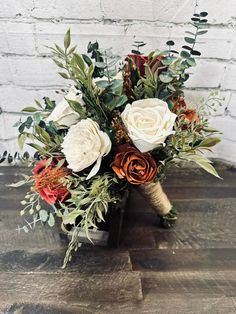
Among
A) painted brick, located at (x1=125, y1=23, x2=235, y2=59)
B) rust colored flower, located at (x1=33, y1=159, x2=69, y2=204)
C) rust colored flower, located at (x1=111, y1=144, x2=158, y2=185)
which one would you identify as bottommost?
rust colored flower, located at (x1=33, y1=159, x2=69, y2=204)

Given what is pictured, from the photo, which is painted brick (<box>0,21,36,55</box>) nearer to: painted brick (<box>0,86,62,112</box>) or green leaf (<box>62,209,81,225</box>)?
painted brick (<box>0,86,62,112</box>)

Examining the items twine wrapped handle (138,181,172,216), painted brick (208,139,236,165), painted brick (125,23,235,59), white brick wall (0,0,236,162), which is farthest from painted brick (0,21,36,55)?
painted brick (208,139,236,165)

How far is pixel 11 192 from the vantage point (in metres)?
0.90

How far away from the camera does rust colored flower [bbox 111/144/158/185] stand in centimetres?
58

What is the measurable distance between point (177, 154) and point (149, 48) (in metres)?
0.36

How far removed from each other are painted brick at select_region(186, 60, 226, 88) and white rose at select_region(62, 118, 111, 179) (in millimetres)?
421

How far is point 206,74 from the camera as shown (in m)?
0.89

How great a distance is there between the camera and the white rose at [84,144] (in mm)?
552

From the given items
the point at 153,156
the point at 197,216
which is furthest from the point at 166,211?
the point at 153,156

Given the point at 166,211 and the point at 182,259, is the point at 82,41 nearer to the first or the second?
the point at 166,211

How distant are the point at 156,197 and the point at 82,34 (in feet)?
1.41

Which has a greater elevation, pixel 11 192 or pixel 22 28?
pixel 22 28

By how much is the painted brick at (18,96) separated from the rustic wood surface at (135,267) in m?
0.24

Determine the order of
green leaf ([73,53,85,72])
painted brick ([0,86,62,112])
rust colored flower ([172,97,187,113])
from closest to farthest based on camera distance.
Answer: green leaf ([73,53,85,72]) < rust colored flower ([172,97,187,113]) < painted brick ([0,86,62,112])
